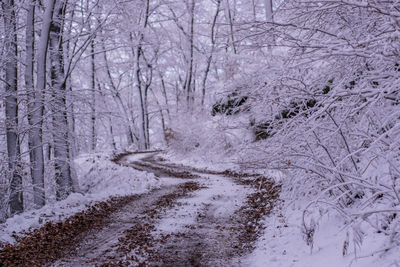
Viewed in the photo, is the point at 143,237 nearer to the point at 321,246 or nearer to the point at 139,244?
the point at 139,244

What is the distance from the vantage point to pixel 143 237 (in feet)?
22.4

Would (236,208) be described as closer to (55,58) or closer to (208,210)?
(208,210)

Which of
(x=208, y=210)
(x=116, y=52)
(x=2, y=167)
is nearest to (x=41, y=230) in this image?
(x=2, y=167)

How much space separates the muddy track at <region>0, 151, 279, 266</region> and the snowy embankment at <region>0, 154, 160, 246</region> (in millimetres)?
368

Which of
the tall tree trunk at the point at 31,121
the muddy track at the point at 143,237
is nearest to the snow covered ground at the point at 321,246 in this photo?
the muddy track at the point at 143,237

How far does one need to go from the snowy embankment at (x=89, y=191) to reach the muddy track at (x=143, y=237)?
37 cm

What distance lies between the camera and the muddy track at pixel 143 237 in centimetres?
566

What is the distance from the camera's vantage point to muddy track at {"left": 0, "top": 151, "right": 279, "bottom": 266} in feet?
18.6

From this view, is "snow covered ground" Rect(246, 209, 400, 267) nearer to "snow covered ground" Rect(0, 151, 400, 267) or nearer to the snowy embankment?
"snow covered ground" Rect(0, 151, 400, 267)

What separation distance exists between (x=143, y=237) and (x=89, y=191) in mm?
9377

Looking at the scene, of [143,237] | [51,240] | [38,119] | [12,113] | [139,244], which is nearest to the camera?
[139,244]

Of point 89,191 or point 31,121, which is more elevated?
point 31,121

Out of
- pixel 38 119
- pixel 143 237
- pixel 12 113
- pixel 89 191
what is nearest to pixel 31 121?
pixel 38 119

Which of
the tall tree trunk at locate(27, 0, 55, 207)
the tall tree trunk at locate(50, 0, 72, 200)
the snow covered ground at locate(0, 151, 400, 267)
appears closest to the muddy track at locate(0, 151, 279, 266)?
the snow covered ground at locate(0, 151, 400, 267)
